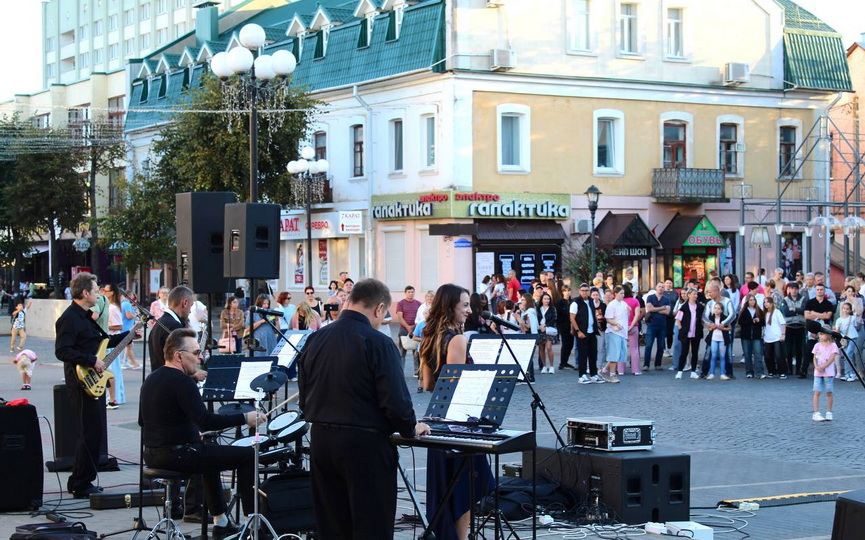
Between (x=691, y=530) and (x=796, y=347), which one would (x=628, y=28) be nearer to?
(x=796, y=347)

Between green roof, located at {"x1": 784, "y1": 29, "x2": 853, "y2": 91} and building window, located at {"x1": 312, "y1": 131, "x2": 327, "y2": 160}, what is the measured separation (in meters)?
15.8

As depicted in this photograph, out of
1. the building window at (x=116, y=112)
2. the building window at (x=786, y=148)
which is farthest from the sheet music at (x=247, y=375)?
the building window at (x=116, y=112)

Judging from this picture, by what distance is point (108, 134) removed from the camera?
54.7m

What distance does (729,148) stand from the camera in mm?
41406

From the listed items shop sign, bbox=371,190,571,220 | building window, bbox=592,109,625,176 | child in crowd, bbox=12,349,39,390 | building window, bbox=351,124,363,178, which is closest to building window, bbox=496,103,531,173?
shop sign, bbox=371,190,571,220

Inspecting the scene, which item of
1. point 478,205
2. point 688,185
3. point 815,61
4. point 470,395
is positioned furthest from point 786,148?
point 470,395

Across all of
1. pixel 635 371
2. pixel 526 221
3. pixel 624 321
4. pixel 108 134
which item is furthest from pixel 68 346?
pixel 108 134

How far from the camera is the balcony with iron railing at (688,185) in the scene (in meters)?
39.5

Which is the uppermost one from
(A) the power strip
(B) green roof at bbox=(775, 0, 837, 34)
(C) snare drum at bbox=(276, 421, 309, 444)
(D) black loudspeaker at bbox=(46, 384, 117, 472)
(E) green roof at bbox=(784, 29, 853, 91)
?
(B) green roof at bbox=(775, 0, 837, 34)

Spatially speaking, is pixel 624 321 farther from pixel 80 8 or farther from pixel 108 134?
pixel 80 8

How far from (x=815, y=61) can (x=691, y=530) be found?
120 feet

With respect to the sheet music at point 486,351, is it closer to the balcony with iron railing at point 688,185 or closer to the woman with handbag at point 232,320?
Result: the woman with handbag at point 232,320

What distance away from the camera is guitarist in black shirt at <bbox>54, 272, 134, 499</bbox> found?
1163 centimetres

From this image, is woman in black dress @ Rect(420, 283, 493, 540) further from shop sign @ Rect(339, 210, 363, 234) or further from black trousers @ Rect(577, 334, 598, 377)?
shop sign @ Rect(339, 210, 363, 234)
